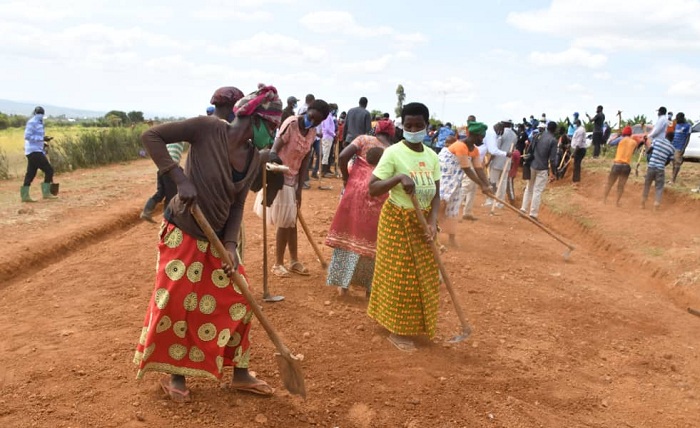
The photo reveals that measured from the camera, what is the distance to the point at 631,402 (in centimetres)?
386

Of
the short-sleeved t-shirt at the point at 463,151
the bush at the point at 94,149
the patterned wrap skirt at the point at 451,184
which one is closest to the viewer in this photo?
the short-sleeved t-shirt at the point at 463,151

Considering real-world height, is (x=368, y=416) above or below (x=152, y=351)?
below

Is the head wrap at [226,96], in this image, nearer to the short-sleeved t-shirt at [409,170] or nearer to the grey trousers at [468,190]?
the short-sleeved t-shirt at [409,170]

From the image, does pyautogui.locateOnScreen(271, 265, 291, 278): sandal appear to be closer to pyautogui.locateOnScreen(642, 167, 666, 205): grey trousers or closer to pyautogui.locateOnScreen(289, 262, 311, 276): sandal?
pyautogui.locateOnScreen(289, 262, 311, 276): sandal

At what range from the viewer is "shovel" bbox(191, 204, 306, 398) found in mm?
2832

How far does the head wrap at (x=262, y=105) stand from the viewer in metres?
3.18

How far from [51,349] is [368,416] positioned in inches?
94.9

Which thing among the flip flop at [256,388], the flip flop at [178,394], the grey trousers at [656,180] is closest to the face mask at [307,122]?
the flip flop at [256,388]

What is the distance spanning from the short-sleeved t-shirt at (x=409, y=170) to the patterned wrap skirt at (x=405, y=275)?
0.32ft

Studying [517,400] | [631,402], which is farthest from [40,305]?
[631,402]

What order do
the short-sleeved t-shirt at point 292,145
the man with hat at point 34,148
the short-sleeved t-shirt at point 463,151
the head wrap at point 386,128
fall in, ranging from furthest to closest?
the man with hat at point 34,148 < the short-sleeved t-shirt at point 463,151 < the short-sleeved t-shirt at point 292,145 < the head wrap at point 386,128

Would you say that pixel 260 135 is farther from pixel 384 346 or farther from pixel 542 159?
pixel 542 159

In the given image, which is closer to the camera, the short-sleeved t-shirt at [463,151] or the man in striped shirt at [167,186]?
the man in striped shirt at [167,186]

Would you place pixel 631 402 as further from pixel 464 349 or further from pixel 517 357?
pixel 464 349
